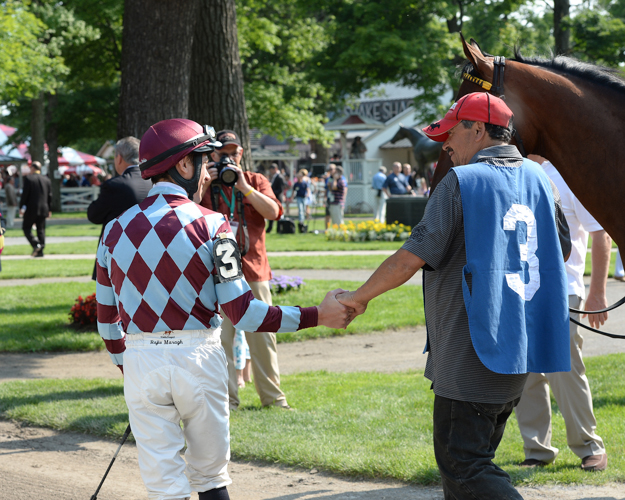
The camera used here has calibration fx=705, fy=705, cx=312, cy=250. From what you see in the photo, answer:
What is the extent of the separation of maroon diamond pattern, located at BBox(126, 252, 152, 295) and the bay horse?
1.31 meters

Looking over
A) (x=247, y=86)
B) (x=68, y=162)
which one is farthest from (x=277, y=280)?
(x=68, y=162)

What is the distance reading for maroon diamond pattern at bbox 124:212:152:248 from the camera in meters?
2.76

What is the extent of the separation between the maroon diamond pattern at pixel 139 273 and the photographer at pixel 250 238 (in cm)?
277

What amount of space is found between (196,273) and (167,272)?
0.11m

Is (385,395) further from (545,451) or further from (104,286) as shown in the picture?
(104,286)

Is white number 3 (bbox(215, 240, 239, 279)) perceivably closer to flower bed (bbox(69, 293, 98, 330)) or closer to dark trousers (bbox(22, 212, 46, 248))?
flower bed (bbox(69, 293, 98, 330))

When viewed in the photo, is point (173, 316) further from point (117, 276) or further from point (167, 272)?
point (117, 276)

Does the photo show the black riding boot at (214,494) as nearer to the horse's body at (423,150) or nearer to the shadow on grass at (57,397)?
the shadow on grass at (57,397)

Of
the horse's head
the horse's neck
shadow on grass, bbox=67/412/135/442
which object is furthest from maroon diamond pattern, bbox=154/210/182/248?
shadow on grass, bbox=67/412/135/442

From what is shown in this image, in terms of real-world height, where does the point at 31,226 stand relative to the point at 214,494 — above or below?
above

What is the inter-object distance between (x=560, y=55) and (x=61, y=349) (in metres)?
6.55

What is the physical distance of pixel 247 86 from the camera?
29609 millimetres

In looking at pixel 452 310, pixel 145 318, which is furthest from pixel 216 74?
pixel 452 310

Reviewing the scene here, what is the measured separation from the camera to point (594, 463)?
4.15 metres
